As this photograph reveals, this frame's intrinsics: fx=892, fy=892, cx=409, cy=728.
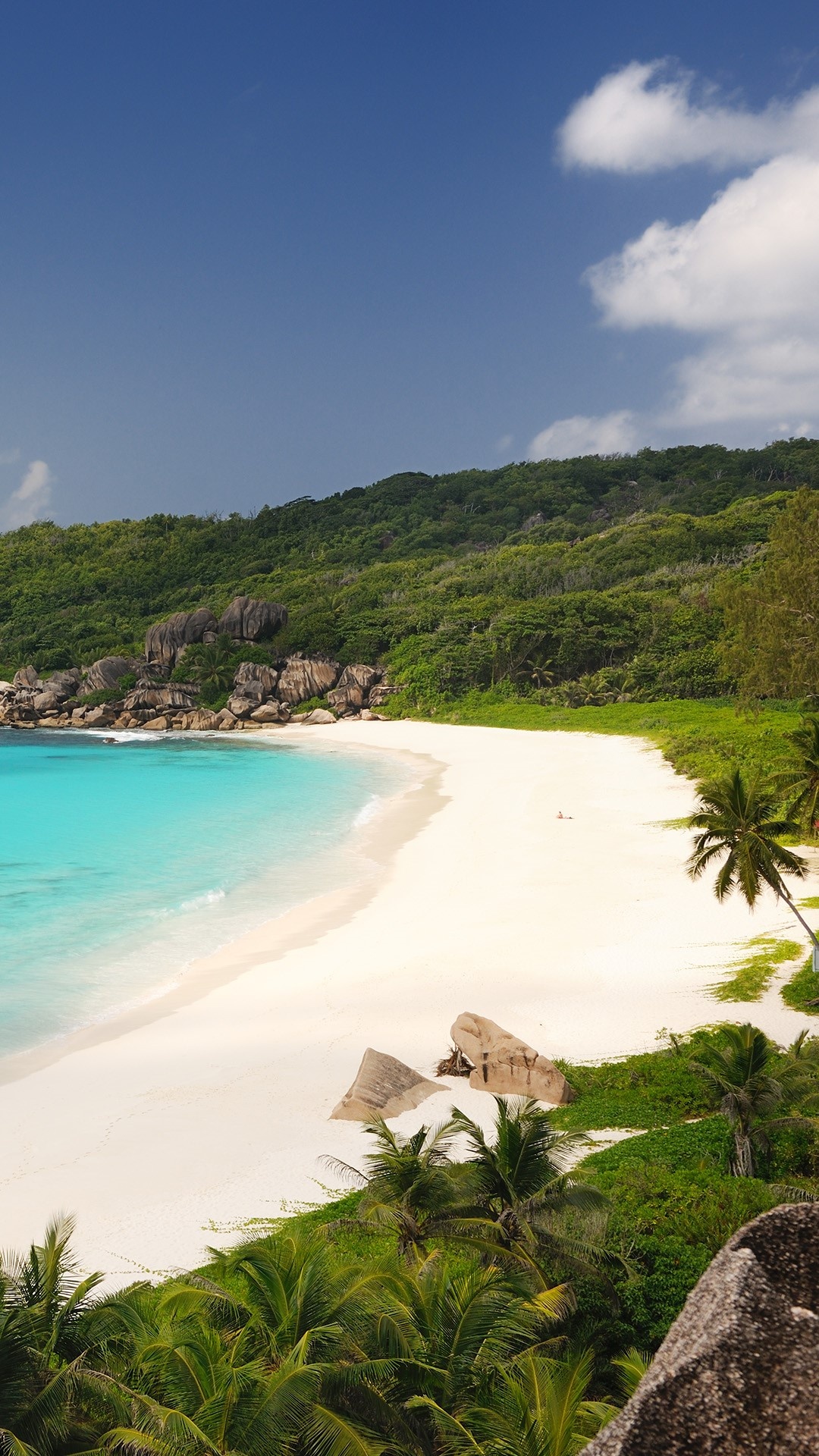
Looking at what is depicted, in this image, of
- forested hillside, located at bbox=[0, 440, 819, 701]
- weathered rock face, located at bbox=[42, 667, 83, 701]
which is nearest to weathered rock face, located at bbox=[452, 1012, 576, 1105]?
forested hillside, located at bbox=[0, 440, 819, 701]

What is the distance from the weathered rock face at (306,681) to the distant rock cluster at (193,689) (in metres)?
0.06

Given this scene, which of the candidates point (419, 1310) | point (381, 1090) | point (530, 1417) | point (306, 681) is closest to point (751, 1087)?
point (381, 1090)

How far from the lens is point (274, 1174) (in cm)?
1039

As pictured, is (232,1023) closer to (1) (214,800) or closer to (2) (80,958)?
(2) (80,958)

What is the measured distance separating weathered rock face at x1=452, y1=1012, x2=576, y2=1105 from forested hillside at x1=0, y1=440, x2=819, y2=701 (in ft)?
64.0

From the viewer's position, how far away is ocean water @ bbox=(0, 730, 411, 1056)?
1758 centimetres

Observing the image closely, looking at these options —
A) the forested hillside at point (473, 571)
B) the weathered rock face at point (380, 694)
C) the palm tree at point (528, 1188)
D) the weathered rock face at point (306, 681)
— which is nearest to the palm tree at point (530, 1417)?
the palm tree at point (528, 1188)

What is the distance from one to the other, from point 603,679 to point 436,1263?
192 ft

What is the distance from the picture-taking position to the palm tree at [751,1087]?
950cm

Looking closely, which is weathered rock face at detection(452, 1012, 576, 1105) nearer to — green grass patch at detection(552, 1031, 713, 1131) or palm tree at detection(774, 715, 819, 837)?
green grass patch at detection(552, 1031, 713, 1131)

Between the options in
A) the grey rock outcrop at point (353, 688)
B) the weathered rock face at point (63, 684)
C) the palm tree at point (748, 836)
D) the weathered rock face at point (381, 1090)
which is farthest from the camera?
the weathered rock face at point (63, 684)

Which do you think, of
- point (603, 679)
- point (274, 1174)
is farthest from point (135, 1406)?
point (603, 679)

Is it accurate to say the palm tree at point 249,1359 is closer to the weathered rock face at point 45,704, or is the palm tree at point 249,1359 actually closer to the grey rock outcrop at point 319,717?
the grey rock outcrop at point 319,717

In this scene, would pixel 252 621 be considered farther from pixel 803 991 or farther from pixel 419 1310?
pixel 419 1310
